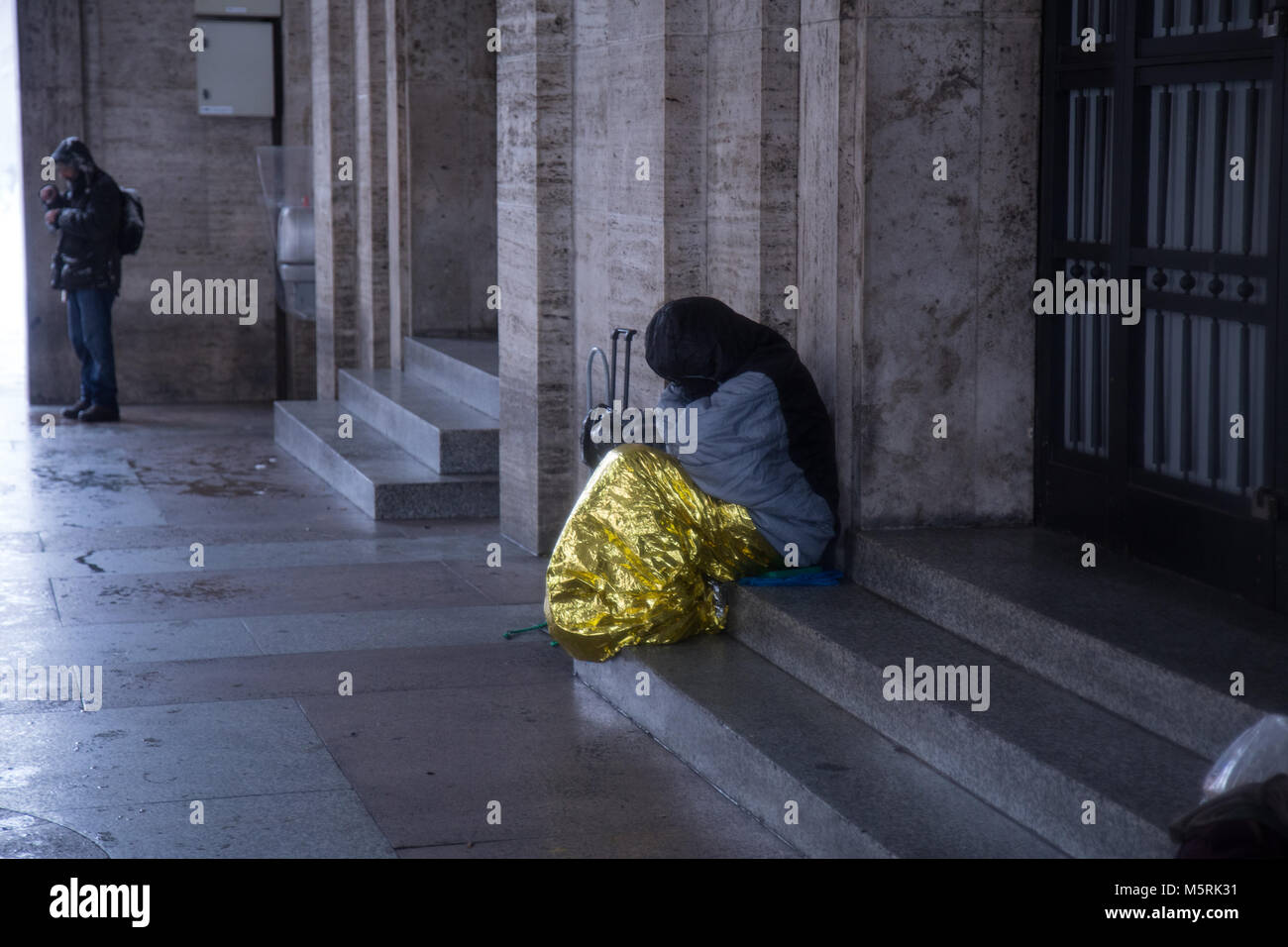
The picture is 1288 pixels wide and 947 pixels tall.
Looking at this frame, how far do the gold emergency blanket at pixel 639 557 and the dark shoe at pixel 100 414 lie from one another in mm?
7916

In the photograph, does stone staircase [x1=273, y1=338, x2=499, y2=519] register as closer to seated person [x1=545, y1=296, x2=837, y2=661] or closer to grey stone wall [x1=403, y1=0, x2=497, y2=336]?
grey stone wall [x1=403, y1=0, x2=497, y2=336]

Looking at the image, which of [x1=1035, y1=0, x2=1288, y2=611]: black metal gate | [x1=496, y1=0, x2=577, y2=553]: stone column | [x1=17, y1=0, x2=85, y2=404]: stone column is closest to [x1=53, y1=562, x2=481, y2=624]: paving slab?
[x1=496, y1=0, x2=577, y2=553]: stone column

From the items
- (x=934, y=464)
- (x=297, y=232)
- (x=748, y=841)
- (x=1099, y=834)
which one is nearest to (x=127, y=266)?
(x=297, y=232)

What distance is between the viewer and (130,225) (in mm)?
12414

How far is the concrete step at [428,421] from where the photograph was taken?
31.2 feet

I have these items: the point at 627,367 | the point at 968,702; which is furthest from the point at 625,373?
the point at 968,702

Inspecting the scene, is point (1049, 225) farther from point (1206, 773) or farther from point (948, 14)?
point (1206, 773)

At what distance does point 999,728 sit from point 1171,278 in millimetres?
1810

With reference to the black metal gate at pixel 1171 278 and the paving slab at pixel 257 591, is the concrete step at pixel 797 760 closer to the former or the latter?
the black metal gate at pixel 1171 278

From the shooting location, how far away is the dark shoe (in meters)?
12.8

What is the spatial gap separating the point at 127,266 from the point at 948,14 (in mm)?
9650

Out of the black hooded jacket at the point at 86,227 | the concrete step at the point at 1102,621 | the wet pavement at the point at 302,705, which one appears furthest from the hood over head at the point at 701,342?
the black hooded jacket at the point at 86,227

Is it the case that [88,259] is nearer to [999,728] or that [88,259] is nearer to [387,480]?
[387,480]

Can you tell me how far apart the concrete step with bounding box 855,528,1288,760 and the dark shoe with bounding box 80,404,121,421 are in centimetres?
842
